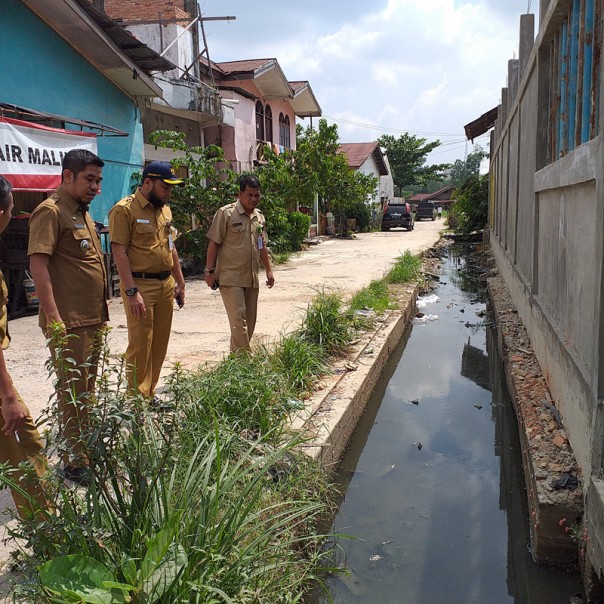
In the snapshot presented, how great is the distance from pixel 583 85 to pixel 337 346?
3.33 m

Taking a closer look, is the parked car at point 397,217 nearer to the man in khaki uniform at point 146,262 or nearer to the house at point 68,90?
the house at point 68,90

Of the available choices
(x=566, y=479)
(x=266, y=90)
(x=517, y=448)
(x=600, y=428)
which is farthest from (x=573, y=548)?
(x=266, y=90)

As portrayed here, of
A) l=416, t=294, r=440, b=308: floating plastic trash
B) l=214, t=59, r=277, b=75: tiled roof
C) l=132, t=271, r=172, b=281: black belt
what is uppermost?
l=214, t=59, r=277, b=75: tiled roof

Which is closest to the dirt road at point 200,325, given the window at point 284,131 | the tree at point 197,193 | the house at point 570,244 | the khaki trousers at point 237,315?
the khaki trousers at point 237,315

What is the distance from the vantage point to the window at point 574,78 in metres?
3.60

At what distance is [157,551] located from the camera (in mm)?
2119

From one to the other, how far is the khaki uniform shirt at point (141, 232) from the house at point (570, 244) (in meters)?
2.71

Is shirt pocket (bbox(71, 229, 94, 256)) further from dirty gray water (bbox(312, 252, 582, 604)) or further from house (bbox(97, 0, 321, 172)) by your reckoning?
house (bbox(97, 0, 321, 172))

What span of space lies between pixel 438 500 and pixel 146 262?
8.42ft

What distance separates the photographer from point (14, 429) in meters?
2.54

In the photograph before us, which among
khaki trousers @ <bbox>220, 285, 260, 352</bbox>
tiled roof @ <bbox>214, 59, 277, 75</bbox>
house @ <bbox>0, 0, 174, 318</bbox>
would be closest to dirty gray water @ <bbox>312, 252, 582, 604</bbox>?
khaki trousers @ <bbox>220, 285, 260, 352</bbox>

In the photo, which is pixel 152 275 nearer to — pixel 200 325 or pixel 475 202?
pixel 200 325

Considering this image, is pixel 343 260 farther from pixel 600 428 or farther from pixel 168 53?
pixel 600 428

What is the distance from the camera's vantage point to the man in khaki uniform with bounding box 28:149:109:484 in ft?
10.8
